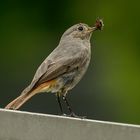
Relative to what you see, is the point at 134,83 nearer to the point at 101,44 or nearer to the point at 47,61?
the point at 101,44

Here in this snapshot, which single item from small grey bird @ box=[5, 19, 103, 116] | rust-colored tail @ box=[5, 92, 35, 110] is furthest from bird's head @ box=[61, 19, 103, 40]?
rust-colored tail @ box=[5, 92, 35, 110]

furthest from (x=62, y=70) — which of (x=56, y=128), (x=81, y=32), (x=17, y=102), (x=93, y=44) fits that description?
(x=93, y=44)

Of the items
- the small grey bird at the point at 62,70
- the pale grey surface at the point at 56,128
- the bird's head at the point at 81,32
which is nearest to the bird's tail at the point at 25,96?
the small grey bird at the point at 62,70

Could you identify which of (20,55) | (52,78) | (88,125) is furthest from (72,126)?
(20,55)

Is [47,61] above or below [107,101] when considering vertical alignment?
above

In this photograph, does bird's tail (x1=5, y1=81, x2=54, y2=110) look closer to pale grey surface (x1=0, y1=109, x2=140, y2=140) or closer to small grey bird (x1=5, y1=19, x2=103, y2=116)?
small grey bird (x1=5, y1=19, x2=103, y2=116)
